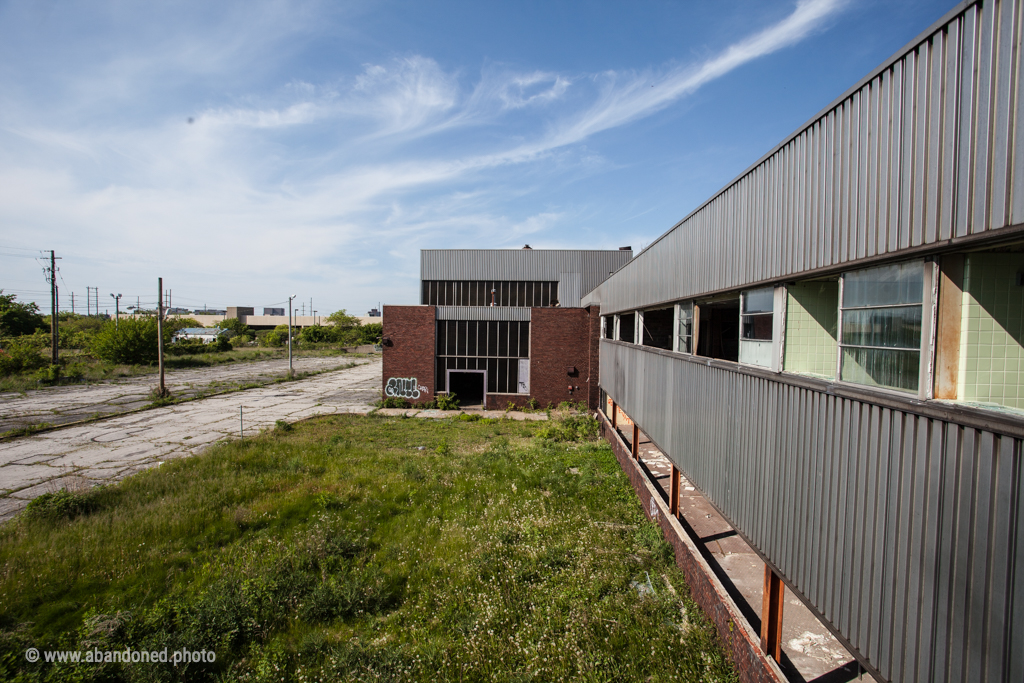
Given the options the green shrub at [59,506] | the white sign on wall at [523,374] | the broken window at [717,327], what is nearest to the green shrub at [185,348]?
the white sign on wall at [523,374]

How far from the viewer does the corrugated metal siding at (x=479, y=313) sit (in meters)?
25.4

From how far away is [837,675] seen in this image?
17.0 ft

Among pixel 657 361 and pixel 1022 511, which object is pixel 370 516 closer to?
pixel 657 361

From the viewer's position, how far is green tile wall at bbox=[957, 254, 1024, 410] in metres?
2.68

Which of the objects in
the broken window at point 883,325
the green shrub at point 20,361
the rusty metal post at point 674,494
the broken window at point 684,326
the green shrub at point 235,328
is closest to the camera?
the broken window at point 883,325

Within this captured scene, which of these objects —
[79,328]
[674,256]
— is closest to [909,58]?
[674,256]

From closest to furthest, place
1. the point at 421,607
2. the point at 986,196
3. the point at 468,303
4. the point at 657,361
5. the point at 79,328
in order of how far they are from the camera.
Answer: the point at 986,196 < the point at 421,607 < the point at 657,361 < the point at 468,303 < the point at 79,328

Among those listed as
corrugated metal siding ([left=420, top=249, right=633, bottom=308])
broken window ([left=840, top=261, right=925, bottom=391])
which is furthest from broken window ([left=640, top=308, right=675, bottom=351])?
corrugated metal siding ([left=420, top=249, right=633, bottom=308])

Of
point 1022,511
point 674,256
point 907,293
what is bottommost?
point 1022,511

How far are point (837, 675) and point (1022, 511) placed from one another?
4496mm

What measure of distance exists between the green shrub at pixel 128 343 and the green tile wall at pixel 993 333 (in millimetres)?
56773

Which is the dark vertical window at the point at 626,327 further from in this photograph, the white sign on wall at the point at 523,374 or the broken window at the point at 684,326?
the white sign on wall at the point at 523,374

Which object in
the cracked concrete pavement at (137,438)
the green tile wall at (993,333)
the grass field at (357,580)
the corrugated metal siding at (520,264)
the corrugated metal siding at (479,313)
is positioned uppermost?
the corrugated metal siding at (520,264)

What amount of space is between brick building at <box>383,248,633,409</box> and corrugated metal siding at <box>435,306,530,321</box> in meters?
0.06
